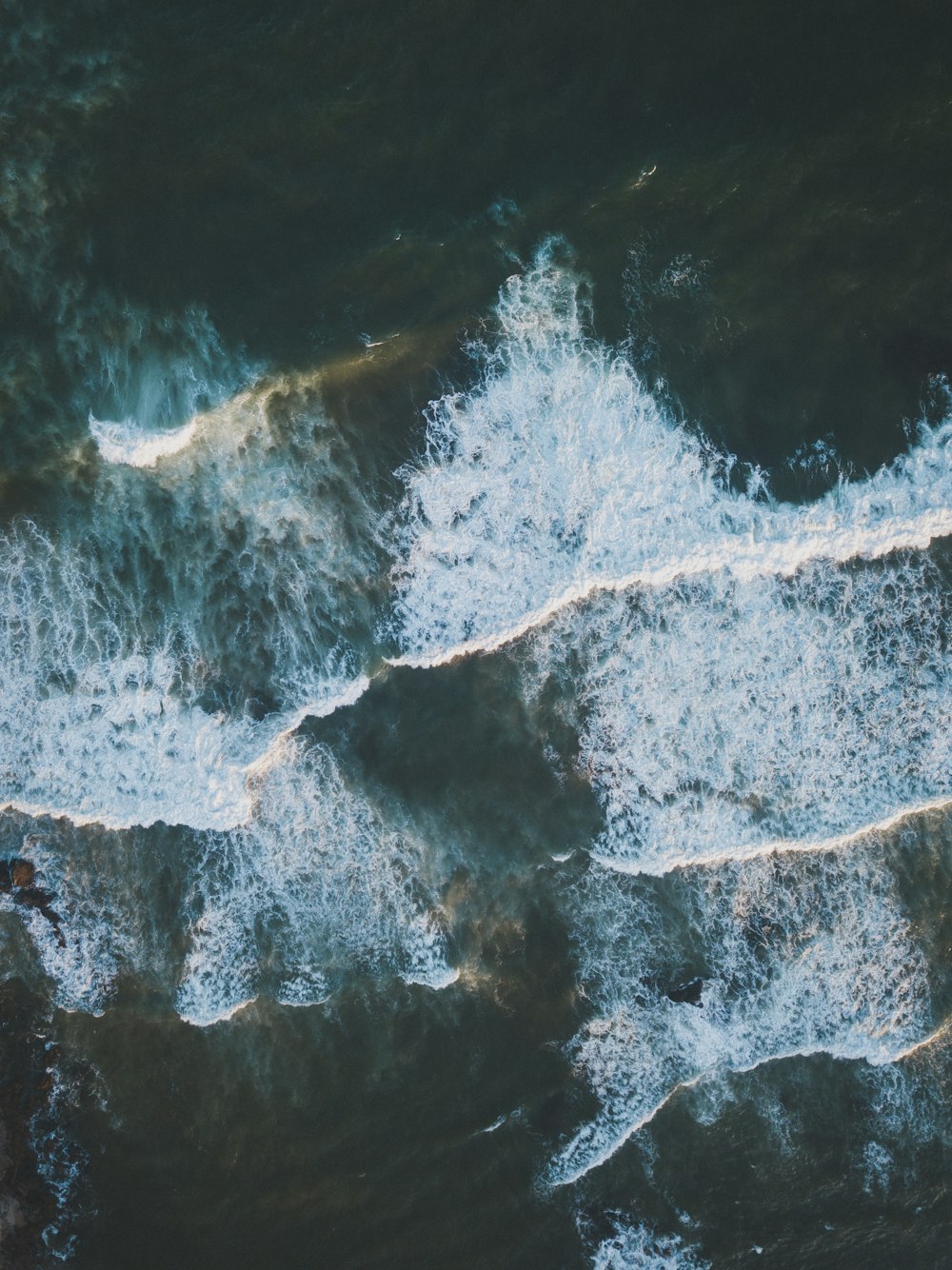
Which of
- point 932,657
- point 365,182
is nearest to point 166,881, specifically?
point 365,182

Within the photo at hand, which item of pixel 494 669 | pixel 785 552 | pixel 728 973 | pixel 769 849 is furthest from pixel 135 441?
pixel 728 973

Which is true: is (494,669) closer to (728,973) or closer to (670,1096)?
(728,973)

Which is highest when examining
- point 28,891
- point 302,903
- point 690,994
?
point 28,891

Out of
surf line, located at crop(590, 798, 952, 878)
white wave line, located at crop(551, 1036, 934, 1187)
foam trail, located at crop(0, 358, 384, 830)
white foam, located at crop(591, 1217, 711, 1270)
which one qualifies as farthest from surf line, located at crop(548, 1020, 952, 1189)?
A: foam trail, located at crop(0, 358, 384, 830)

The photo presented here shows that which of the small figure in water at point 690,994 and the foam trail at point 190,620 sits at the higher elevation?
the foam trail at point 190,620

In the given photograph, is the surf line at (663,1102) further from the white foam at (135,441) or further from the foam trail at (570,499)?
the white foam at (135,441)

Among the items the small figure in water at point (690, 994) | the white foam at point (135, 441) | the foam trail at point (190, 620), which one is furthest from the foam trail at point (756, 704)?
the white foam at point (135, 441)
